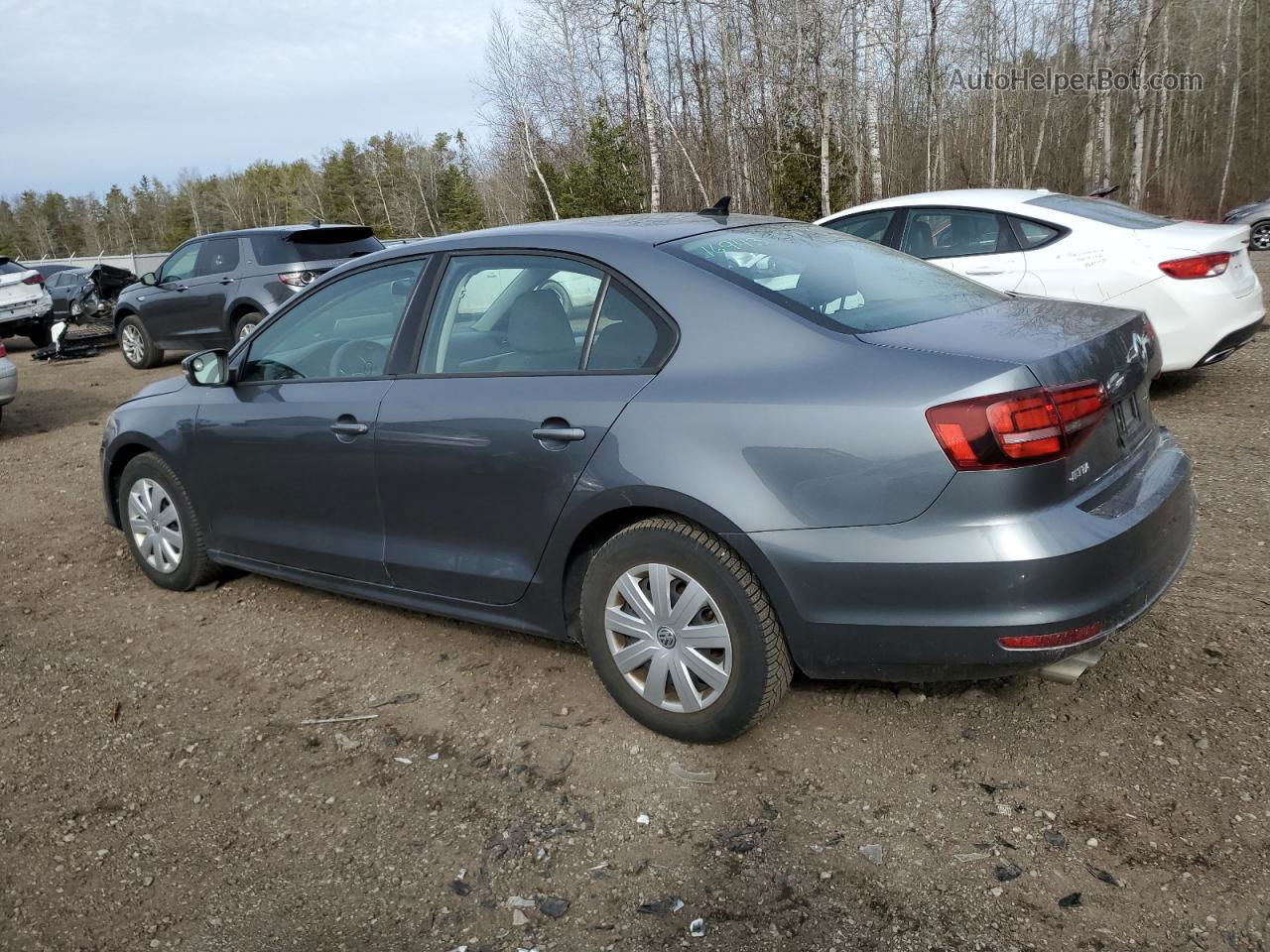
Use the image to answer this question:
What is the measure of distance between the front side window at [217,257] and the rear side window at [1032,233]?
30.0 ft

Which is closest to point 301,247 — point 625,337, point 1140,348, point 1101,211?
point 1101,211

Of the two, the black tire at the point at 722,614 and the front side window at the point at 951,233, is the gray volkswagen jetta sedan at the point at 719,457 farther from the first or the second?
the front side window at the point at 951,233

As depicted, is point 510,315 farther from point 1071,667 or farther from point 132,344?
point 132,344

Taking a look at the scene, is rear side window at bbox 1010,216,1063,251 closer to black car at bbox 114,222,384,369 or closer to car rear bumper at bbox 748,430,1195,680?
car rear bumper at bbox 748,430,1195,680

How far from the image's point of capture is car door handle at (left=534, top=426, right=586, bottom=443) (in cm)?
312

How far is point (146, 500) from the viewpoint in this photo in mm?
4863

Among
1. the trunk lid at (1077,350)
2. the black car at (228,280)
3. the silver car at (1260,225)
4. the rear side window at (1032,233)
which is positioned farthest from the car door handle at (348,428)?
the silver car at (1260,225)

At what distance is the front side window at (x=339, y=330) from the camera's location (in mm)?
3869

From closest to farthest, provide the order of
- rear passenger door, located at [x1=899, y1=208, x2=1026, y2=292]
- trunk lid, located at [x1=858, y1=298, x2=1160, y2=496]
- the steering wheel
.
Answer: trunk lid, located at [x1=858, y1=298, x2=1160, y2=496] → the steering wheel → rear passenger door, located at [x1=899, y1=208, x2=1026, y2=292]

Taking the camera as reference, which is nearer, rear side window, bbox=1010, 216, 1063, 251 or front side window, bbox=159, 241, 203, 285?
rear side window, bbox=1010, 216, 1063, 251

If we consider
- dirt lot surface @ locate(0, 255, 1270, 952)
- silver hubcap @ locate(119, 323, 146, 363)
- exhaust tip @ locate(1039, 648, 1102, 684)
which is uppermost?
silver hubcap @ locate(119, 323, 146, 363)

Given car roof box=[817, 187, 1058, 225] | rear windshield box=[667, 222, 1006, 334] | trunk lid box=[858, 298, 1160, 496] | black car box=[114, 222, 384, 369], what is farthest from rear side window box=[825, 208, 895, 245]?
black car box=[114, 222, 384, 369]

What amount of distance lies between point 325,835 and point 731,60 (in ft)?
110

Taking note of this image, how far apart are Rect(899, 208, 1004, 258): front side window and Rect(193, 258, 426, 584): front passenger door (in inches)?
180
